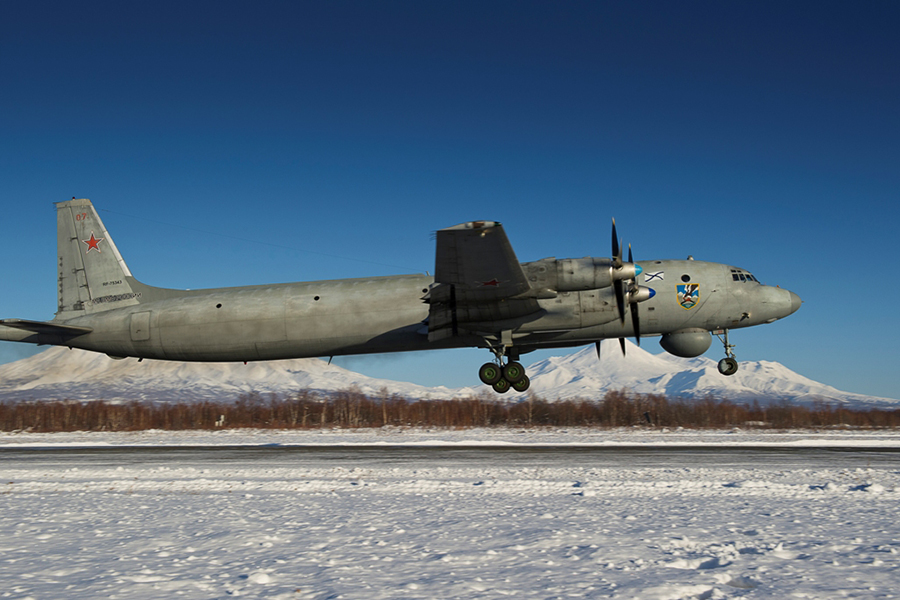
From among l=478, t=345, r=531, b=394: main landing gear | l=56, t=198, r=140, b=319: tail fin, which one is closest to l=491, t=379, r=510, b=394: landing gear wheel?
l=478, t=345, r=531, b=394: main landing gear

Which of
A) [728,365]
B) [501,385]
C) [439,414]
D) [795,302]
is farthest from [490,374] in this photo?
[439,414]

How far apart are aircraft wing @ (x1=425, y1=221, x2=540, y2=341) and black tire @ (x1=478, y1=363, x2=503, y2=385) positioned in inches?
61.9

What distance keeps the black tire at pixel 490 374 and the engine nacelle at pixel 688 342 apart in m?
7.07

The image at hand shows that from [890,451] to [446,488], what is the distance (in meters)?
18.7

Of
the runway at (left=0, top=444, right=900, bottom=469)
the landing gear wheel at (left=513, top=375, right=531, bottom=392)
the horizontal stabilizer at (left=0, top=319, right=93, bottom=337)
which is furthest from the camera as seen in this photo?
the landing gear wheel at (left=513, top=375, right=531, bottom=392)

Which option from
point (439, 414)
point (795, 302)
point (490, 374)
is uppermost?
point (795, 302)

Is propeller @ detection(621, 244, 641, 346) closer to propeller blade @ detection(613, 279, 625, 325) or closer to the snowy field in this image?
propeller blade @ detection(613, 279, 625, 325)

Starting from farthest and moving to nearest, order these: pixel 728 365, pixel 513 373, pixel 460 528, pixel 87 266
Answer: pixel 87 266 → pixel 728 365 → pixel 513 373 → pixel 460 528

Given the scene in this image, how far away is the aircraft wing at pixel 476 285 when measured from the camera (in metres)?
20.8

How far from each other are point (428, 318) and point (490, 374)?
12.0 ft

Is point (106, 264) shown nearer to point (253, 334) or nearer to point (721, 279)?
point (253, 334)

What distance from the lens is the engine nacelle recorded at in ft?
86.6

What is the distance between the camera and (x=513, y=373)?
26828 millimetres

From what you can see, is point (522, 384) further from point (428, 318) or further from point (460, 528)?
point (460, 528)
